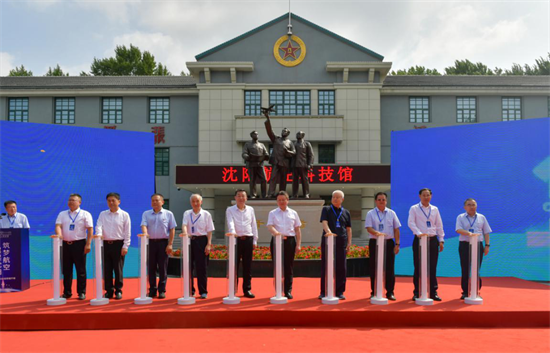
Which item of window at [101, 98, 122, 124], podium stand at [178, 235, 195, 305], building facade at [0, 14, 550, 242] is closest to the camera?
podium stand at [178, 235, 195, 305]

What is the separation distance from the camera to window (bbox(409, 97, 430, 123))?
26.0m

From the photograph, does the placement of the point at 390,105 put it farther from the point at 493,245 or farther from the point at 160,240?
the point at 160,240

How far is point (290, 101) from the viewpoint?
81.6 ft

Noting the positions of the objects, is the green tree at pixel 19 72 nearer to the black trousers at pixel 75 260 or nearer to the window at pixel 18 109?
the window at pixel 18 109

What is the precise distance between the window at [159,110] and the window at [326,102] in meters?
9.02

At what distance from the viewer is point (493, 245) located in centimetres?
1005

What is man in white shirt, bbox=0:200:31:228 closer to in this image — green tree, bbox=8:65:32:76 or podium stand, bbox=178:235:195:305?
podium stand, bbox=178:235:195:305

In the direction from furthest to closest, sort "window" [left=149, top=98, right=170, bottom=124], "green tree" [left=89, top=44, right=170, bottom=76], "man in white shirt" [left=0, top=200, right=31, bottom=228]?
"green tree" [left=89, top=44, right=170, bottom=76] → "window" [left=149, top=98, right=170, bottom=124] → "man in white shirt" [left=0, top=200, right=31, bottom=228]

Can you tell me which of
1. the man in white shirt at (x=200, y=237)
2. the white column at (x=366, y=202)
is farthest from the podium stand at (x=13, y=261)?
the white column at (x=366, y=202)

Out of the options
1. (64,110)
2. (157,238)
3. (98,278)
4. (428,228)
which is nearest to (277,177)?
(157,238)

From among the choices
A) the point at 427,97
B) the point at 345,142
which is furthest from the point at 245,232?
the point at 427,97

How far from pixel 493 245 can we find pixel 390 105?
55.9 ft

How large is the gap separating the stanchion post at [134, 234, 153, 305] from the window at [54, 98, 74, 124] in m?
22.2

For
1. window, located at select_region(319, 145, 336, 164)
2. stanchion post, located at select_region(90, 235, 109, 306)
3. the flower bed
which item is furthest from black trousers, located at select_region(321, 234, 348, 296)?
window, located at select_region(319, 145, 336, 164)
